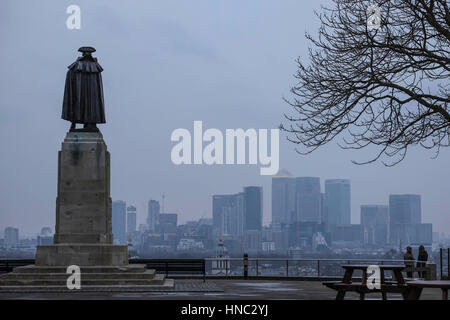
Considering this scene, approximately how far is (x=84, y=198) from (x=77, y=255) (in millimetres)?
1910

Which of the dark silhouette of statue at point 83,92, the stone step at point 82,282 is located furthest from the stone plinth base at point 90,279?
the dark silhouette of statue at point 83,92

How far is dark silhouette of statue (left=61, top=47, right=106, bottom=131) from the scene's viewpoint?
24.9 metres

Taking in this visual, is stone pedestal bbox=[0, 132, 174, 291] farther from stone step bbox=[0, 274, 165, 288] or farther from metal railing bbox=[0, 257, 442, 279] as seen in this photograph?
metal railing bbox=[0, 257, 442, 279]

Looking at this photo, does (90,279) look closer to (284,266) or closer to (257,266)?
(257,266)

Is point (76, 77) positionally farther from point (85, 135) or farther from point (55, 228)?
point (55, 228)

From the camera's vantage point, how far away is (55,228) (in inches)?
953

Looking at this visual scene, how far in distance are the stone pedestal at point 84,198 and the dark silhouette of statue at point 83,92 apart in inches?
22.9

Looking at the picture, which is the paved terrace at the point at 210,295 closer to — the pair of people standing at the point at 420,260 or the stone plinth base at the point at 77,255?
the stone plinth base at the point at 77,255

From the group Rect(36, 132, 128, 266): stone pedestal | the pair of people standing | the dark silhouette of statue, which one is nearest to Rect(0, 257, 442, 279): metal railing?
the pair of people standing

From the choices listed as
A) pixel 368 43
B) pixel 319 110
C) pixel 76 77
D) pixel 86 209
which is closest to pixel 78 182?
pixel 86 209

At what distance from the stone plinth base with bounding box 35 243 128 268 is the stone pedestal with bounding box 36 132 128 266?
0.03 metres

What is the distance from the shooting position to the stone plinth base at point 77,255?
2316cm
